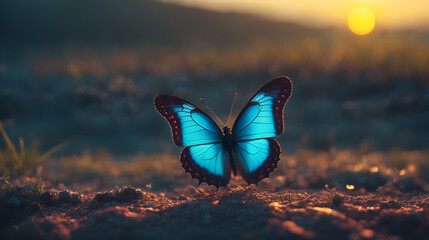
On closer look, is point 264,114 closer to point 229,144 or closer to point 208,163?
point 229,144

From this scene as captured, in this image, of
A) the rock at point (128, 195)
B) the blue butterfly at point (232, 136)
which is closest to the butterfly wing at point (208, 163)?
the blue butterfly at point (232, 136)

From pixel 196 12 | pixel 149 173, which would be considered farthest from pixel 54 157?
pixel 196 12

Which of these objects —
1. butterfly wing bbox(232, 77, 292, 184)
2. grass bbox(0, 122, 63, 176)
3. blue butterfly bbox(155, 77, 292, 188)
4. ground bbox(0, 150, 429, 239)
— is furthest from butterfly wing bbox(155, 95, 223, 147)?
grass bbox(0, 122, 63, 176)

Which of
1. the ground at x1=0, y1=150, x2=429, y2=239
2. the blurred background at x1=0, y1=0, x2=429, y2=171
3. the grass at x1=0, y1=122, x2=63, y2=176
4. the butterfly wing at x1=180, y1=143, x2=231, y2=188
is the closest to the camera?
the ground at x1=0, y1=150, x2=429, y2=239

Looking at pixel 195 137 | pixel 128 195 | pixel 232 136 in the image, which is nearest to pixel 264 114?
pixel 232 136

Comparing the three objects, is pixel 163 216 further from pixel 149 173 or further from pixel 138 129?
pixel 138 129

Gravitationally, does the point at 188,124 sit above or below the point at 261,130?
above

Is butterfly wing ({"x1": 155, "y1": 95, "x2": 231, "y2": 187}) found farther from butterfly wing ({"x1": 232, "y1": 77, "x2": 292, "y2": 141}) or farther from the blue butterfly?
butterfly wing ({"x1": 232, "y1": 77, "x2": 292, "y2": 141})
